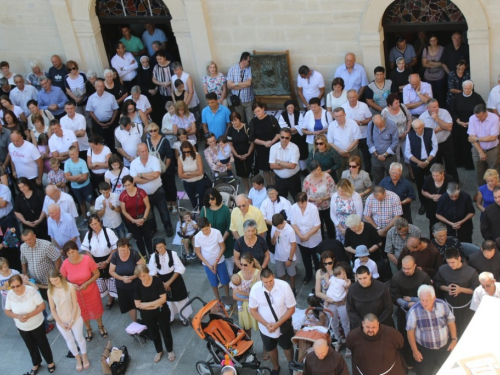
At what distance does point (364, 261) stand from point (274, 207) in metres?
1.90

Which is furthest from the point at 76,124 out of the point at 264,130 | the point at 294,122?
the point at 294,122

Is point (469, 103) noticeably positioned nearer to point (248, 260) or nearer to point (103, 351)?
point (248, 260)

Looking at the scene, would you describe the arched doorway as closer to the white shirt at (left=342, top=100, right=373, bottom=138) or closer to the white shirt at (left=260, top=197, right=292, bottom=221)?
the white shirt at (left=342, top=100, right=373, bottom=138)

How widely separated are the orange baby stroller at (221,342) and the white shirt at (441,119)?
185 inches

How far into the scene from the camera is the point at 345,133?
13.8 metres

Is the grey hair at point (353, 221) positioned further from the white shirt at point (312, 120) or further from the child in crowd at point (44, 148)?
the child in crowd at point (44, 148)

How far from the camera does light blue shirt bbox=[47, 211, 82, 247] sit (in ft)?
43.5

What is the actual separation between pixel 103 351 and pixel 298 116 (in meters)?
5.15

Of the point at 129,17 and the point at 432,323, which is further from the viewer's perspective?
the point at 129,17

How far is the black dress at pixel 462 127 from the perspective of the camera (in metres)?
13.9

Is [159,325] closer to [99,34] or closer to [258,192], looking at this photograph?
[258,192]

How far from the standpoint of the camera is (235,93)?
52.4 ft

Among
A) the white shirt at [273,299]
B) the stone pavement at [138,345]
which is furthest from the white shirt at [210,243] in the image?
the white shirt at [273,299]

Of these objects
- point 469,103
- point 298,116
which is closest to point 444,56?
point 469,103
